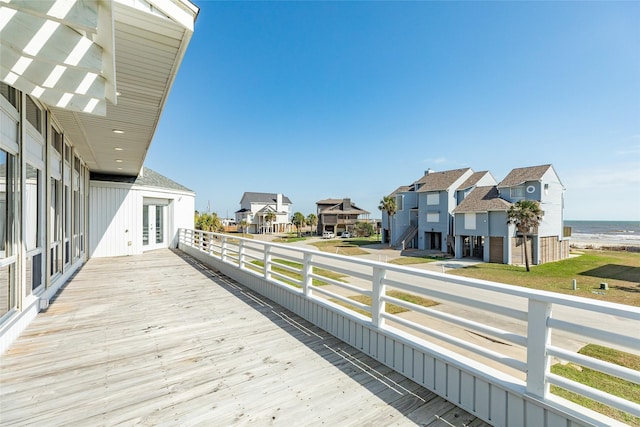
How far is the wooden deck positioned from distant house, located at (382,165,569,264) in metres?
21.6

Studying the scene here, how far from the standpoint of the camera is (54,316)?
159 inches

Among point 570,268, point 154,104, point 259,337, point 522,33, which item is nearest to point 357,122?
point 522,33

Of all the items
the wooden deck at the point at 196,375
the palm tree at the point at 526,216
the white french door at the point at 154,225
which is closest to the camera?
the wooden deck at the point at 196,375

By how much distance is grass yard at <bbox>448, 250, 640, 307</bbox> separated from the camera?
39.2 ft

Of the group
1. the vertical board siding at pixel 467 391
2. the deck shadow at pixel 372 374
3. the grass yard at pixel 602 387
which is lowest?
the grass yard at pixel 602 387

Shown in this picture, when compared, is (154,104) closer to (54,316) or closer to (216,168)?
(54,316)

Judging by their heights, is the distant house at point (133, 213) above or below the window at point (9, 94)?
below

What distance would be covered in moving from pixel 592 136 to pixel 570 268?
9.46 meters

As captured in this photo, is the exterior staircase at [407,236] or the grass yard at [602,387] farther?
the exterior staircase at [407,236]

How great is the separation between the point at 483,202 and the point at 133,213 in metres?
23.3

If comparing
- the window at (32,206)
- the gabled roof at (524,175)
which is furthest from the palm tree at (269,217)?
the window at (32,206)

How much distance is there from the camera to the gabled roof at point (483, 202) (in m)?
20.8

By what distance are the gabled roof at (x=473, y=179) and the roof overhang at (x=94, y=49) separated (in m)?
26.0

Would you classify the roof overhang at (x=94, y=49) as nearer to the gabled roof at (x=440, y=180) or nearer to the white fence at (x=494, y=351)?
the white fence at (x=494, y=351)
